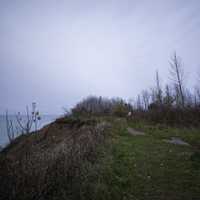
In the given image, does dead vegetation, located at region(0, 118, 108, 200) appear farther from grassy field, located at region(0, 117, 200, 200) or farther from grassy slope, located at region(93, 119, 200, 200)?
grassy slope, located at region(93, 119, 200, 200)

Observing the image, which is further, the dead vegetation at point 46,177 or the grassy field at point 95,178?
the grassy field at point 95,178

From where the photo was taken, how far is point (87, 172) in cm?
341

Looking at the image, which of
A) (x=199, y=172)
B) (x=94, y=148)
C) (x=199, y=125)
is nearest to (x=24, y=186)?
(x=94, y=148)

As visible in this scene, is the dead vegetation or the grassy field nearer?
the dead vegetation

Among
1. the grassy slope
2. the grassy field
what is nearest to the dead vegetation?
the grassy field

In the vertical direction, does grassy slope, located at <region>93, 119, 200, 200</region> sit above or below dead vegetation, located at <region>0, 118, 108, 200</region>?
below

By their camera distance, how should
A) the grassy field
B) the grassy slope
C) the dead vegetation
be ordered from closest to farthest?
the dead vegetation < the grassy field < the grassy slope

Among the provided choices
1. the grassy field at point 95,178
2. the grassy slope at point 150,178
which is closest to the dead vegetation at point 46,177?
the grassy field at point 95,178

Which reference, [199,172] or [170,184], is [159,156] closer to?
[199,172]

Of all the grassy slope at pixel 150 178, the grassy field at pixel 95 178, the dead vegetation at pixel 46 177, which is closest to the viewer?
the dead vegetation at pixel 46 177

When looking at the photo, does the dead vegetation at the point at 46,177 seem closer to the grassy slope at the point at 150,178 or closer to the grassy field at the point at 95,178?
the grassy field at the point at 95,178

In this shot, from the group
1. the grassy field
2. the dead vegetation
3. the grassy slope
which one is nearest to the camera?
the dead vegetation

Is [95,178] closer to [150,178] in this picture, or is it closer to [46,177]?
[46,177]

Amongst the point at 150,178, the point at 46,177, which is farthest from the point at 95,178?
the point at 150,178
